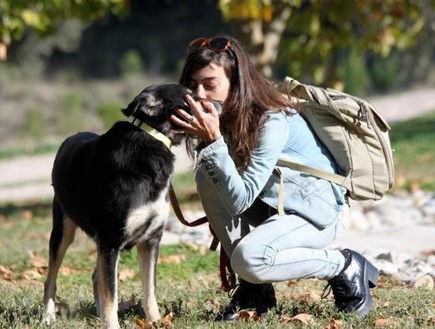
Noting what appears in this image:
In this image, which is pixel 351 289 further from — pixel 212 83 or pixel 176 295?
pixel 212 83

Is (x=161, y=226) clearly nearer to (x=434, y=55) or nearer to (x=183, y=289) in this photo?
(x=183, y=289)

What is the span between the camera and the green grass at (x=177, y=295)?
534cm

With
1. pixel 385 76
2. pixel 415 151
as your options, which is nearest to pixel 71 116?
pixel 385 76

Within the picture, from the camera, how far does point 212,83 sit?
17.4 feet

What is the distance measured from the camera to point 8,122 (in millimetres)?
32062

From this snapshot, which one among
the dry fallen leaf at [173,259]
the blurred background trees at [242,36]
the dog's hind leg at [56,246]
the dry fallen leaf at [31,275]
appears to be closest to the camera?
the dog's hind leg at [56,246]

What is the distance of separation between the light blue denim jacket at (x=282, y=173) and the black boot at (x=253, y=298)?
567 millimetres

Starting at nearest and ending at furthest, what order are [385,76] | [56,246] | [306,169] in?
[306,169], [56,246], [385,76]

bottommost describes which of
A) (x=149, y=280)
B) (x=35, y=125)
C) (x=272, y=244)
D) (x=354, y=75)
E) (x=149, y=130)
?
(x=354, y=75)

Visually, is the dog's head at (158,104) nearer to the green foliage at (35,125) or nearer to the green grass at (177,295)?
the green grass at (177,295)

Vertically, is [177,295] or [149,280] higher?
[149,280]

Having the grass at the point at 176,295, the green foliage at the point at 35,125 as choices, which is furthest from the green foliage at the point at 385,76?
the grass at the point at 176,295

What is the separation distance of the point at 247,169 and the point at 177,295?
1.41 metres

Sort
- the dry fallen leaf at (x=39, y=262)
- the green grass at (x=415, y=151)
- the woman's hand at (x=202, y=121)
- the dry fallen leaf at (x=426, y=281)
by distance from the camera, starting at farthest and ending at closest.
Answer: the green grass at (x=415, y=151)
the dry fallen leaf at (x=39, y=262)
the dry fallen leaf at (x=426, y=281)
the woman's hand at (x=202, y=121)
